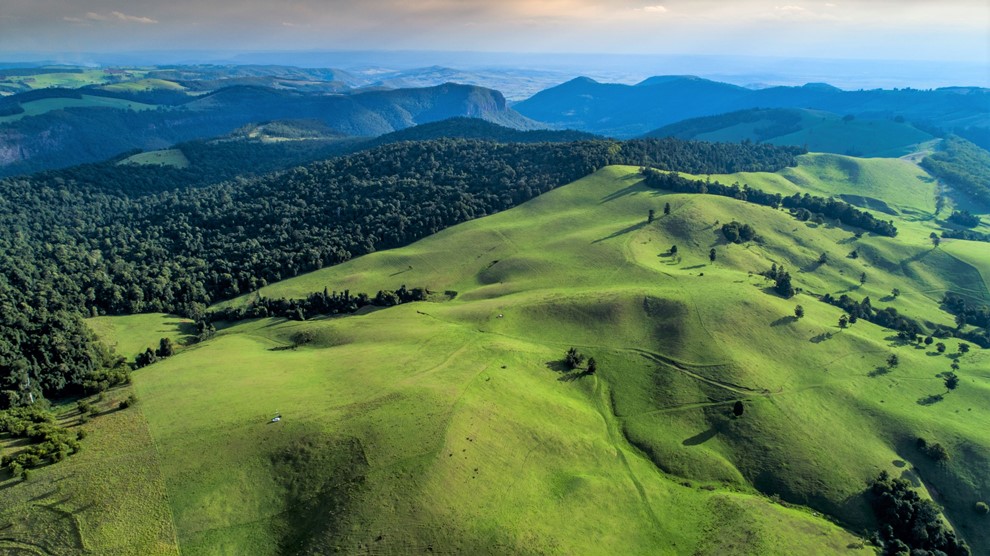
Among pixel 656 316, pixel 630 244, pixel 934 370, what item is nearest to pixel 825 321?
pixel 934 370

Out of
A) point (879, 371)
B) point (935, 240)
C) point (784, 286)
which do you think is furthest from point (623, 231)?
point (935, 240)

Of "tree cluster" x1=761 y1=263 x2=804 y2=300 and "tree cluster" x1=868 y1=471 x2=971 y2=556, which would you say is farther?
"tree cluster" x1=761 y1=263 x2=804 y2=300

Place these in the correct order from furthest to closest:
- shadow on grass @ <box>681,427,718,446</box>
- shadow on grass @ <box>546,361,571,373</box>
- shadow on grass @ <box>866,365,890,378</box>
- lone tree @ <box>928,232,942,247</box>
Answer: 1. lone tree @ <box>928,232,942,247</box>
2. shadow on grass @ <box>866,365,890,378</box>
3. shadow on grass @ <box>546,361,571,373</box>
4. shadow on grass @ <box>681,427,718,446</box>

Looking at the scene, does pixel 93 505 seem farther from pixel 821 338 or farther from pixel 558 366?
pixel 821 338

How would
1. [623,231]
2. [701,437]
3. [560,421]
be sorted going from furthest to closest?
[623,231] → [701,437] → [560,421]

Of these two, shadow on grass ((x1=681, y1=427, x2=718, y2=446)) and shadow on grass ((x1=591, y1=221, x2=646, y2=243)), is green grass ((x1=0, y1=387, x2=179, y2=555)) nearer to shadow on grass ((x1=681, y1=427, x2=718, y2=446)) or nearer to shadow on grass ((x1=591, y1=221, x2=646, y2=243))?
shadow on grass ((x1=681, y1=427, x2=718, y2=446))

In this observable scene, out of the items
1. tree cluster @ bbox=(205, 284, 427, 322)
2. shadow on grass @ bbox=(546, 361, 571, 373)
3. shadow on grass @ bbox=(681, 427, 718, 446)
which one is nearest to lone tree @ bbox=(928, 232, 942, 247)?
shadow on grass @ bbox=(681, 427, 718, 446)
